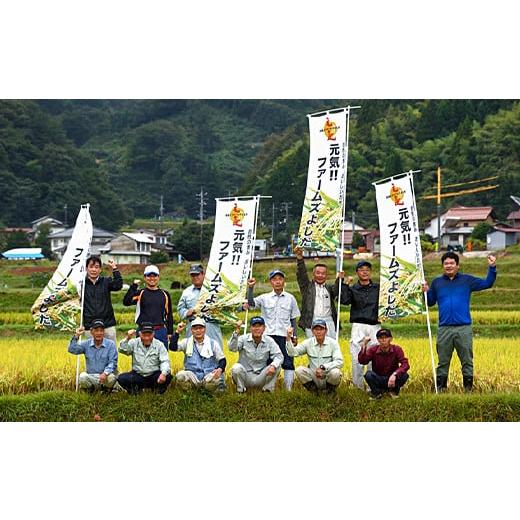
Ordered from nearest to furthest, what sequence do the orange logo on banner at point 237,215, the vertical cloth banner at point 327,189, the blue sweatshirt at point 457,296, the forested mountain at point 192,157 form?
the blue sweatshirt at point 457,296
the vertical cloth banner at point 327,189
the orange logo on banner at point 237,215
the forested mountain at point 192,157

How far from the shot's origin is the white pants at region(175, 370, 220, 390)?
8.64 meters

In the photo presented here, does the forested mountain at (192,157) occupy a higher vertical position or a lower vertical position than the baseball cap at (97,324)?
higher

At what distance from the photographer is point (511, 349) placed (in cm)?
1151

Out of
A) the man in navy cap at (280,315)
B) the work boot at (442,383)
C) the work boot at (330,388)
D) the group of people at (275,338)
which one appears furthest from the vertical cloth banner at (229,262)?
the work boot at (442,383)

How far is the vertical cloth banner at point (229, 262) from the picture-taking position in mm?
9375

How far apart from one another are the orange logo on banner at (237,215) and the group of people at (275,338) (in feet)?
2.17

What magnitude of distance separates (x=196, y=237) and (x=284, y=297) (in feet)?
62.1

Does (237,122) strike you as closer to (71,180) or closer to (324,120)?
(71,180)

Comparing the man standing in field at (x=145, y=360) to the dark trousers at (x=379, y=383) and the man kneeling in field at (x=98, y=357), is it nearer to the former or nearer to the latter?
the man kneeling in field at (x=98, y=357)

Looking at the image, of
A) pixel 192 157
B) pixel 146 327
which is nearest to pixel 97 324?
pixel 146 327

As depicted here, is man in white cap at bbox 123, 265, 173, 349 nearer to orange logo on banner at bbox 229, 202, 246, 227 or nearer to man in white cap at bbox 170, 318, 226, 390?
man in white cap at bbox 170, 318, 226, 390

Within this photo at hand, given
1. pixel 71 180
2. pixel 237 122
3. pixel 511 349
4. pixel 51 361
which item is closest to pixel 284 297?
pixel 51 361

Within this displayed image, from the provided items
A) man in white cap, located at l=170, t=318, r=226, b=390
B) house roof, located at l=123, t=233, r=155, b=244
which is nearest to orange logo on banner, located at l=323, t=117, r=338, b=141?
man in white cap, located at l=170, t=318, r=226, b=390

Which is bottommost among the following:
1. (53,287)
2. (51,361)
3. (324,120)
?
(51,361)
